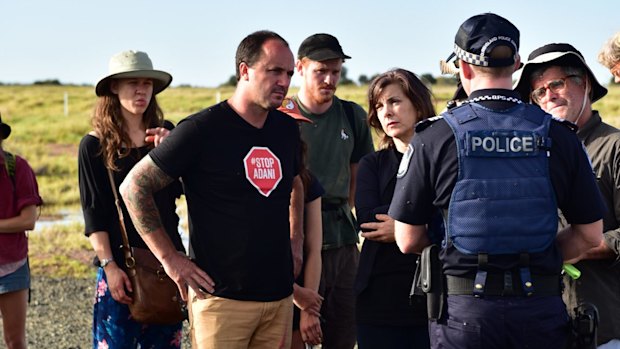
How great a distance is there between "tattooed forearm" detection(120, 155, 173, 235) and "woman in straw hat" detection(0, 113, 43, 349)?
176 centimetres

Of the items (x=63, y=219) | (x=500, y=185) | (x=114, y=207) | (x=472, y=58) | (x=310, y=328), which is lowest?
(x=63, y=219)

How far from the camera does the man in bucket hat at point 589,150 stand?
4234 mm

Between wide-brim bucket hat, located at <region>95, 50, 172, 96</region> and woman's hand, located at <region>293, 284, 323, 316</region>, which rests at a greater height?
wide-brim bucket hat, located at <region>95, 50, 172, 96</region>

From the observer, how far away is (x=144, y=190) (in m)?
4.21

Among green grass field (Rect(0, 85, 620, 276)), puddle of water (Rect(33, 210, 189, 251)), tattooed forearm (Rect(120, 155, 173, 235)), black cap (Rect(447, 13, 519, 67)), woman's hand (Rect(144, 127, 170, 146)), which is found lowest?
puddle of water (Rect(33, 210, 189, 251))

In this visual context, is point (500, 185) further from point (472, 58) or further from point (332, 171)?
point (332, 171)

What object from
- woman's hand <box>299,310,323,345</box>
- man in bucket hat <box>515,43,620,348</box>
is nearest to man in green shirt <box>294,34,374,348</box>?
woman's hand <box>299,310,323,345</box>

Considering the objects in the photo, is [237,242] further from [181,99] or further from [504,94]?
[181,99]

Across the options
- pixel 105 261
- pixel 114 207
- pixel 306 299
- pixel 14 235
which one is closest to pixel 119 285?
pixel 105 261

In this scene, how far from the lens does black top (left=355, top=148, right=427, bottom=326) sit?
4.71 m

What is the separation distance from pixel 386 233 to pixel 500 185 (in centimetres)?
122

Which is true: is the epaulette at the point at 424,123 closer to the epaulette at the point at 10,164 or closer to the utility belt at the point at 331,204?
the utility belt at the point at 331,204

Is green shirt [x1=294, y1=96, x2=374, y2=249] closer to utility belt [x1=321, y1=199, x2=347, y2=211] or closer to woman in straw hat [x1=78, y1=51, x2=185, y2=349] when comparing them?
utility belt [x1=321, y1=199, x2=347, y2=211]

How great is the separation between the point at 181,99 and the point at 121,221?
166 ft
